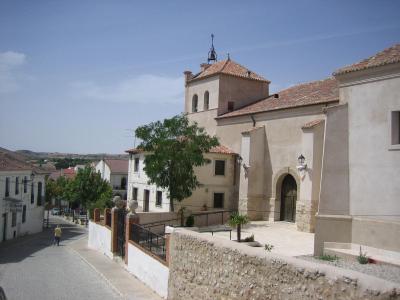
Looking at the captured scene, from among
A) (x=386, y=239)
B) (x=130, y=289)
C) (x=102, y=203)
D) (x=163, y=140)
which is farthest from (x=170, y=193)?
(x=102, y=203)

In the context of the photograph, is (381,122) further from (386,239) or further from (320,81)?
(320,81)

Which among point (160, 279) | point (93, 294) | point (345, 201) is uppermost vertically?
point (345, 201)

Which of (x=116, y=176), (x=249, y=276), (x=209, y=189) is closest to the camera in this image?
(x=249, y=276)

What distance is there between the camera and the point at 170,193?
22.7m

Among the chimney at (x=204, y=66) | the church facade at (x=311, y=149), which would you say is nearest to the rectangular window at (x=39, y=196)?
the church facade at (x=311, y=149)

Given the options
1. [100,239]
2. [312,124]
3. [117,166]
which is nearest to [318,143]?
[312,124]

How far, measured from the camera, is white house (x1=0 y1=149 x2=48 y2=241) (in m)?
29.1

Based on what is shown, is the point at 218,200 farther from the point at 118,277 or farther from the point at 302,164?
the point at 118,277

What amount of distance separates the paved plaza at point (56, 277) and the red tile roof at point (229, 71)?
1432cm

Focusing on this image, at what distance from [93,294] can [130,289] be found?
1181mm

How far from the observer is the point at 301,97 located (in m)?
22.1

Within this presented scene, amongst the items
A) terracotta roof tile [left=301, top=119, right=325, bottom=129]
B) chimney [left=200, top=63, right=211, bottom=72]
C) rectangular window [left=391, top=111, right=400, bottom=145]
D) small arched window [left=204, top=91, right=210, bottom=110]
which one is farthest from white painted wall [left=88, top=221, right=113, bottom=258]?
chimney [left=200, top=63, right=211, bottom=72]

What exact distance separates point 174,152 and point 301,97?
7.42 meters

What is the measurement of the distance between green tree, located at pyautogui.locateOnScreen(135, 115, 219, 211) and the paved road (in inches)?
235
